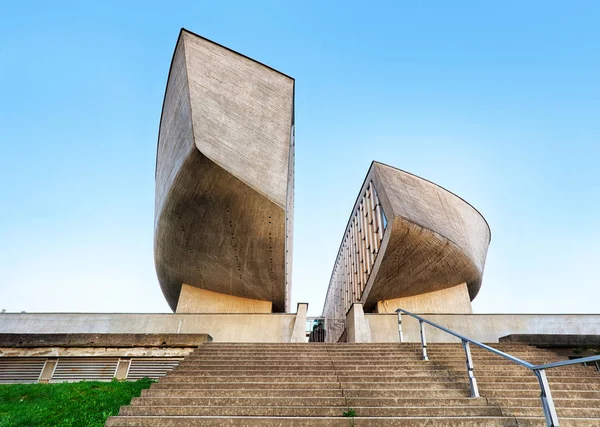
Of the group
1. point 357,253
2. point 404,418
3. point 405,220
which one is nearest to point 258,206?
point 405,220

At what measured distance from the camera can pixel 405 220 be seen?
45.5ft

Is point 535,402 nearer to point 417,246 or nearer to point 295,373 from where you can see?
point 295,373

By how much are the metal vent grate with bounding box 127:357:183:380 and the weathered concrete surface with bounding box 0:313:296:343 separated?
14.5 feet

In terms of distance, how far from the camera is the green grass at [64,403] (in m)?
4.40

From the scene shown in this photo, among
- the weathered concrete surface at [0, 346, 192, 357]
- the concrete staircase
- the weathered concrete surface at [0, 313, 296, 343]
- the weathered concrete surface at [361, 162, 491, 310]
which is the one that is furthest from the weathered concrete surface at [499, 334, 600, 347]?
the weathered concrete surface at [361, 162, 491, 310]

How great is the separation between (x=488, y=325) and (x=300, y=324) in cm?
584

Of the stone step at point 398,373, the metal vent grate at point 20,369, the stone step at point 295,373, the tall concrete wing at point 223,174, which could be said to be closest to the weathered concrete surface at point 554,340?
the stone step at point 398,373

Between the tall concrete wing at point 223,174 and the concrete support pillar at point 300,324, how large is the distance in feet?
8.13

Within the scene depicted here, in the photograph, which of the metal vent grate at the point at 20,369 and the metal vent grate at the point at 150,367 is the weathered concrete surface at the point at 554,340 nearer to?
the metal vent grate at the point at 150,367

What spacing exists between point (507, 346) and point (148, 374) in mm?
6830

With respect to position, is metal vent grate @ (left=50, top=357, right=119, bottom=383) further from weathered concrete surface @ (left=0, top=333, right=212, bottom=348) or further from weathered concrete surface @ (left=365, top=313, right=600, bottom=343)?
weathered concrete surface @ (left=365, top=313, right=600, bottom=343)

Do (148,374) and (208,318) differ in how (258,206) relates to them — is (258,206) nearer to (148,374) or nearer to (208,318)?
(208,318)

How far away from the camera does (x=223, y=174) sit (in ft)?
37.6

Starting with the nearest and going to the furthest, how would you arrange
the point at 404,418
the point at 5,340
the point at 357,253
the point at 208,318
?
the point at 404,418 < the point at 5,340 < the point at 208,318 < the point at 357,253
